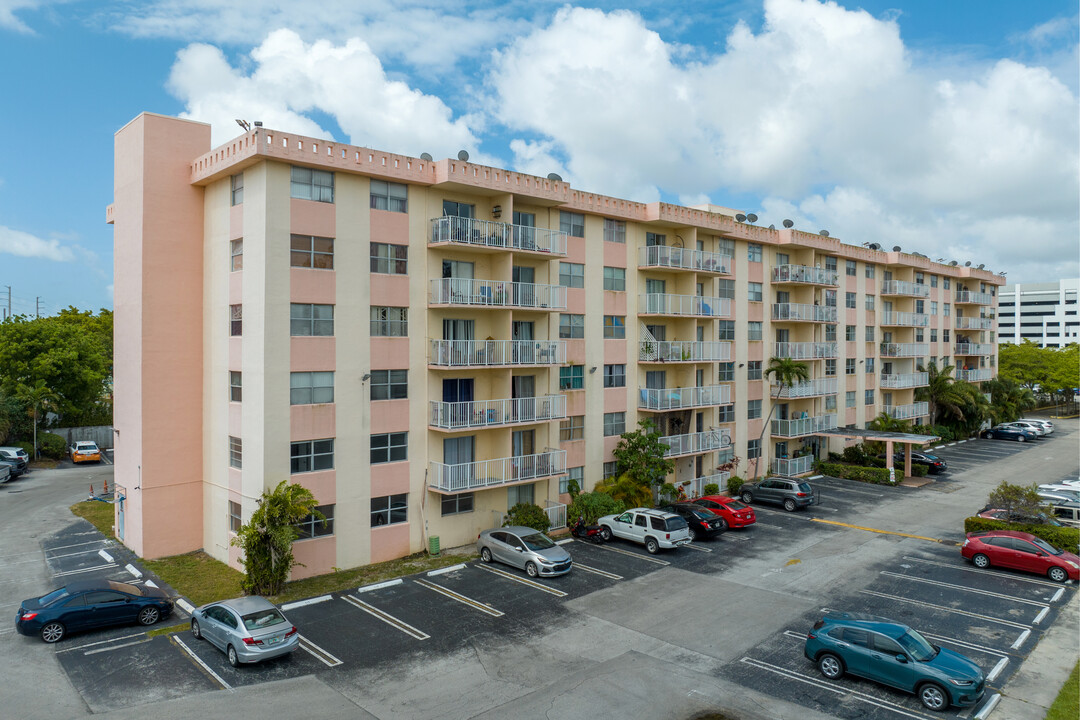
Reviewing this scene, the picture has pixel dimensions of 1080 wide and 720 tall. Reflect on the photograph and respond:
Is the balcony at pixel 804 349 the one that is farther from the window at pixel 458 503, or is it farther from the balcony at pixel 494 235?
the window at pixel 458 503

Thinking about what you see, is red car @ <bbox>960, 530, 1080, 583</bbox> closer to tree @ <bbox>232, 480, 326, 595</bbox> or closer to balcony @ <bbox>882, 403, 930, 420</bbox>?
tree @ <bbox>232, 480, 326, 595</bbox>

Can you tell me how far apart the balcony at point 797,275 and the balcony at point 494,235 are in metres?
18.0

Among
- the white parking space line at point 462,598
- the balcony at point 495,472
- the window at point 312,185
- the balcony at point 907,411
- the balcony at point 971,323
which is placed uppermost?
the window at point 312,185

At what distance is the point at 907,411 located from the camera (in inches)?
2042

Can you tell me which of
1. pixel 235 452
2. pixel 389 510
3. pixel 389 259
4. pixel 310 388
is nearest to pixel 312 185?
pixel 389 259

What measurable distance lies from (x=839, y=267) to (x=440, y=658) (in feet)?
133

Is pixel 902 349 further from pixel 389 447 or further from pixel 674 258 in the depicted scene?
pixel 389 447

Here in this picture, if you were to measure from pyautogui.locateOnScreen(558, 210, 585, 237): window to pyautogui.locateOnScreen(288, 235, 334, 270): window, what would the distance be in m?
11.3

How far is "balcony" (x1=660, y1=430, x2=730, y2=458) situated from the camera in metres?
34.9

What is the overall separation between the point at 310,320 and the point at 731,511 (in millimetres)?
19855

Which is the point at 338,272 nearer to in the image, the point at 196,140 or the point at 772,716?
the point at 196,140

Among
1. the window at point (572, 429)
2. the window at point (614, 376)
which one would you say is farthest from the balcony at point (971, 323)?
the window at point (572, 429)

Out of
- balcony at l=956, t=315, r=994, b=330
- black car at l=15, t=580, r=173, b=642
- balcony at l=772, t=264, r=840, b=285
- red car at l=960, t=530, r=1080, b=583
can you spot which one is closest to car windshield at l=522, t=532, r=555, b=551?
black car at l=15, t=580, r=173, b=642

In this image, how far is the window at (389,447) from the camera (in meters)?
26.4
